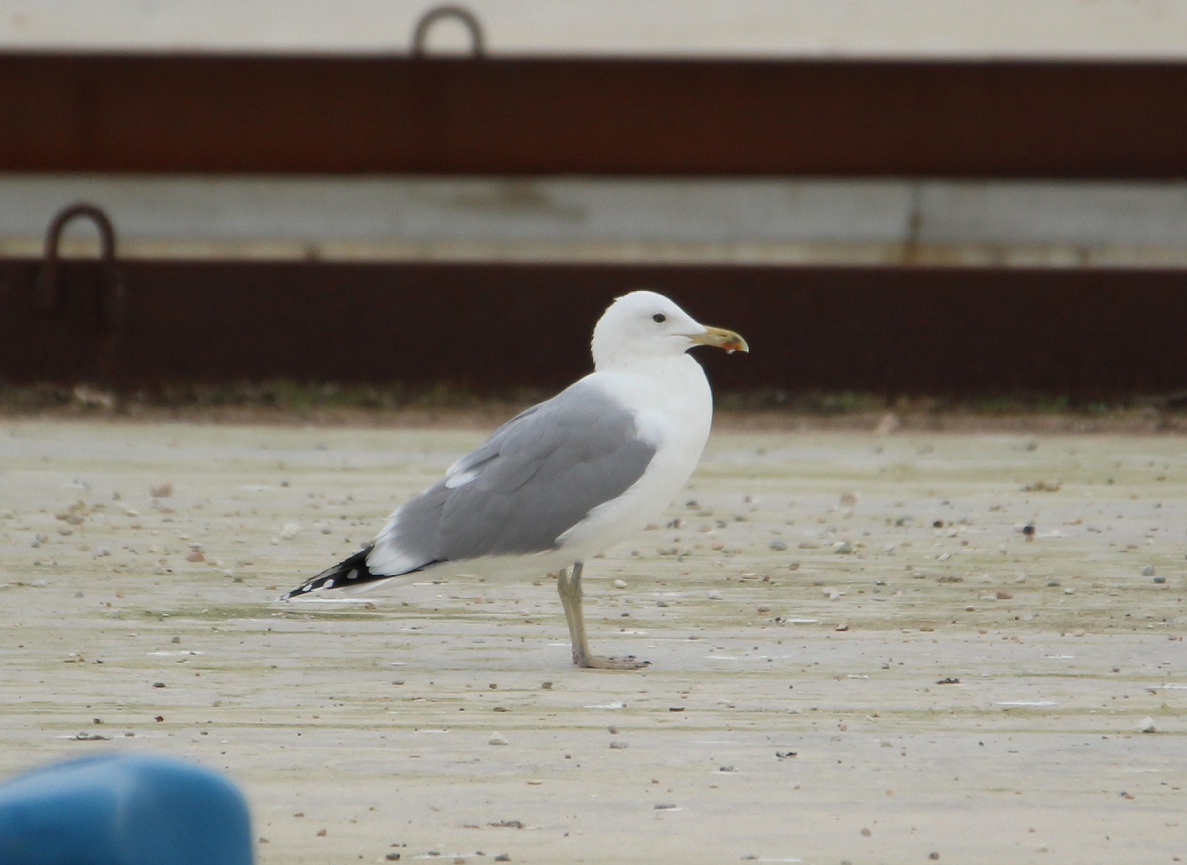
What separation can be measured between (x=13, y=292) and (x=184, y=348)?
1.02 m

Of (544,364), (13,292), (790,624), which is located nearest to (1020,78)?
(544,364)

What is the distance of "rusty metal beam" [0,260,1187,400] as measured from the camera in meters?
11.3

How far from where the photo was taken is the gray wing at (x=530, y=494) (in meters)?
4.97

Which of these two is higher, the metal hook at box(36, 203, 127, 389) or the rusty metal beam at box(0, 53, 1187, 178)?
the rusty metal beam at box(0, 53, 1187, 178)

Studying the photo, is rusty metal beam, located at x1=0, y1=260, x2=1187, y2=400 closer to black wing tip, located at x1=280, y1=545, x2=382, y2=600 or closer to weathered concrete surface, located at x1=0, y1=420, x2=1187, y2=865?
weathered concrete surface, located at x1=0, y1=420, x2=1187, y2=865

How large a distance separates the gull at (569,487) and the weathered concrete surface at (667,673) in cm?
25

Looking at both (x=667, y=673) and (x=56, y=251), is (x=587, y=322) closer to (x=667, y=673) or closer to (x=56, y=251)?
(x=56, y=251)

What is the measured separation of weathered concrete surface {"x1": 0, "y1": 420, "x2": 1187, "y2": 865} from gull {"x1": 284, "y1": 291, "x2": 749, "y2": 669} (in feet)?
0.81

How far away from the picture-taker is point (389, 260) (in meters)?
11.6

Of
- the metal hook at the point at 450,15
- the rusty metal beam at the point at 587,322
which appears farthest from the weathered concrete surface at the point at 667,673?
the metal hook at the point at 450,15

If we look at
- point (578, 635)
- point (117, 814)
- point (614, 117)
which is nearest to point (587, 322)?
point (614, 117)

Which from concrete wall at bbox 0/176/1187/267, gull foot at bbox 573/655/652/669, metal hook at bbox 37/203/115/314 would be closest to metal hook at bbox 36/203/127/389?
metal hook at bbox 37/203/115/314

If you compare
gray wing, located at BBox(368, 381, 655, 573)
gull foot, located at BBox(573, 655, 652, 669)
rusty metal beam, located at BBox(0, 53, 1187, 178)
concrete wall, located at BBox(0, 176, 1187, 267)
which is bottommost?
gull foot, located at BBox(573, 655, 652, 669)

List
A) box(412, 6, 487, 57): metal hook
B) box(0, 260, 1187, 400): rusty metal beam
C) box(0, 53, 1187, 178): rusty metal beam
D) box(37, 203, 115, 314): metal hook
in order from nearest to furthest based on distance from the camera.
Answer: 1. box(37, 203, 115, 314): metal hook
2. box(0, 260, 1187, 400): rusty metal beam
3. box(0, 53, 1187, 178): rusty metal beam
4. box(412, 6, 487, 57): metal hook
